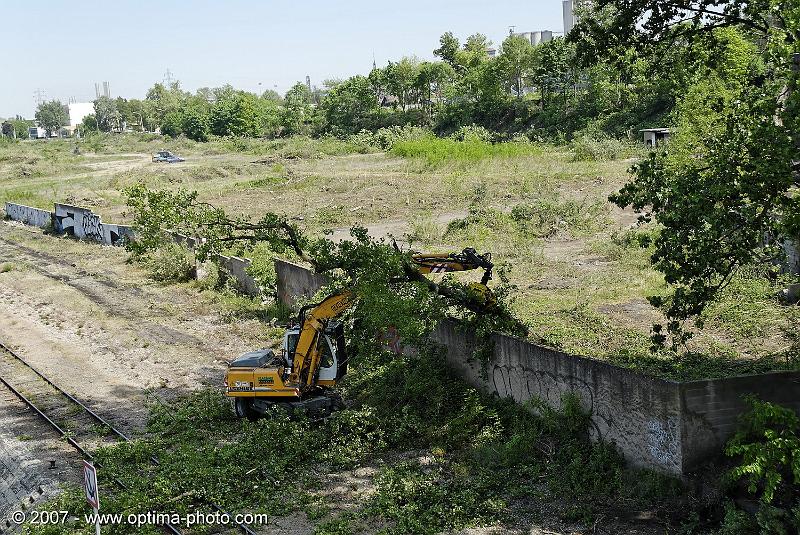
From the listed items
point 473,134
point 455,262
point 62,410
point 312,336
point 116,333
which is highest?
point 473,134

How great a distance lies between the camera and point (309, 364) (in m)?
18.5

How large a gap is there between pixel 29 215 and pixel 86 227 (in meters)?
12.0

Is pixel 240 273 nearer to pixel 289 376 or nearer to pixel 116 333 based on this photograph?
pixel 116 333

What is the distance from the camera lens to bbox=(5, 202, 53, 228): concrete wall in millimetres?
54750

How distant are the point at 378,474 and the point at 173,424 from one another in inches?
221

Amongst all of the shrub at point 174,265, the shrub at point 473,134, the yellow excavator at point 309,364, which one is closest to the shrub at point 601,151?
the shrub at point 473,134

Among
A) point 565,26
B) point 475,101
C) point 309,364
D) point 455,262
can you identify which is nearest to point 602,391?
point 455,262

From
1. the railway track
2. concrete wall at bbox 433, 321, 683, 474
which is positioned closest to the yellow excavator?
concrete wall at bbox 433, 321, 683, 474

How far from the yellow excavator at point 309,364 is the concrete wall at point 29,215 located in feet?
127

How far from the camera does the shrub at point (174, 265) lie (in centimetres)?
3519

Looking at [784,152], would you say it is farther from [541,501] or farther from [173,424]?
[173,424]

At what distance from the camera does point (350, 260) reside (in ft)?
60.1

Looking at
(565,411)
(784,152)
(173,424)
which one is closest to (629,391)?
(565,411)

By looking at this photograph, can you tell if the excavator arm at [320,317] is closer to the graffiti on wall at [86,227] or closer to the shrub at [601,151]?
the graffiti on wall at [86,227]
